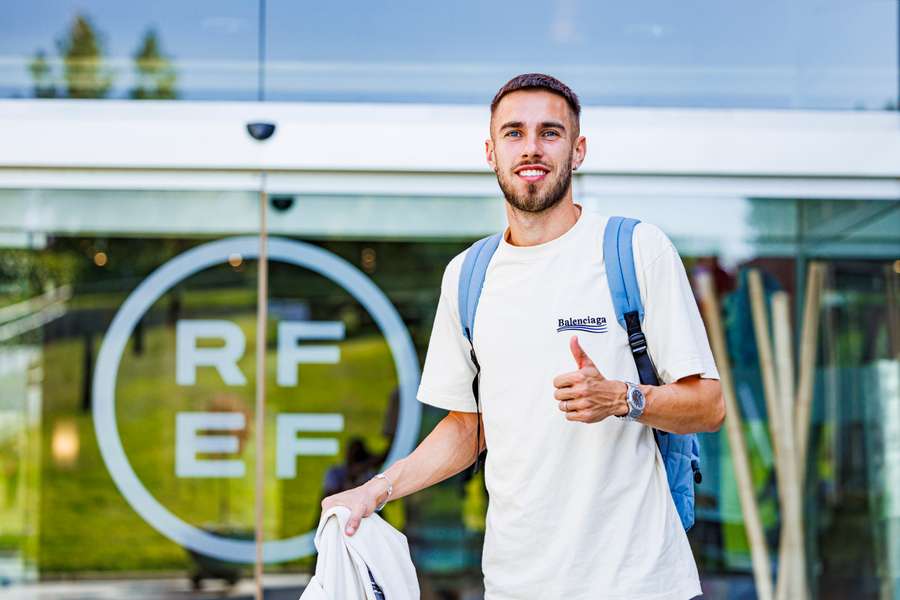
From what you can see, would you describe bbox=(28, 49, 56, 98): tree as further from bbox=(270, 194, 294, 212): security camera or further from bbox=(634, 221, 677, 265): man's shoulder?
bbox=(634, 221, 677, 265): man's shoulder

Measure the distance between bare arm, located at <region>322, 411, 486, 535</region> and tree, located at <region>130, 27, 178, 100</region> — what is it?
4028 millimetres

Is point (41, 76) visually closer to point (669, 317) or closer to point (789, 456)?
point (789, 456)

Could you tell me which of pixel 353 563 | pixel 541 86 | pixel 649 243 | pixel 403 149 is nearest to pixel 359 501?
pixel 353 563

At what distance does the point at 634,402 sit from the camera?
2.29 meters

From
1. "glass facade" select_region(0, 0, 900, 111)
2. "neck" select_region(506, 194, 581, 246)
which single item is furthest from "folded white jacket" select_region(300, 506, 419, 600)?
"glass facade" select_region(0, 0, 900, 111)

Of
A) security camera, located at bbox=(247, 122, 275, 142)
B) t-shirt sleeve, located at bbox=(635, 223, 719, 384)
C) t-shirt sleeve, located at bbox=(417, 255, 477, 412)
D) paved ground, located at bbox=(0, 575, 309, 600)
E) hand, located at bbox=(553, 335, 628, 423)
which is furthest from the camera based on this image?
paved ground, located at bbox=(0, 575, 309, 600)

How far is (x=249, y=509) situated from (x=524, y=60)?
9.61ft

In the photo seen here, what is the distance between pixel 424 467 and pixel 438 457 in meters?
0.05

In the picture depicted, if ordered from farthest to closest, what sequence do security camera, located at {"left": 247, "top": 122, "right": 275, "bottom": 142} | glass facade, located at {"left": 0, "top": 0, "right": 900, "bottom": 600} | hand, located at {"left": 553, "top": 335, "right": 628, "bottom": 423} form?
glass facade, located at {"left": 0, "top": 0, "right": 900, "bottom": 600} → security camera, located at {"left": 247, "top": 122, "right": 275, "bottom": 142} → hand, located at {"left": 553, "top": 335, "right": 628, "bottom": 423}

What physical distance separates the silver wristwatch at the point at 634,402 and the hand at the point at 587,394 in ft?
0.04

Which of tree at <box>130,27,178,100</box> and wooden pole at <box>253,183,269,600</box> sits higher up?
tree at <box>130,27,178,100</box>

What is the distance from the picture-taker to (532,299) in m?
2.59

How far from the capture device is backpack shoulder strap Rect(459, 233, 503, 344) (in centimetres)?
271

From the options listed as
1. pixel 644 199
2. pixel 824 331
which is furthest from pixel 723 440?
pixel 644 199
